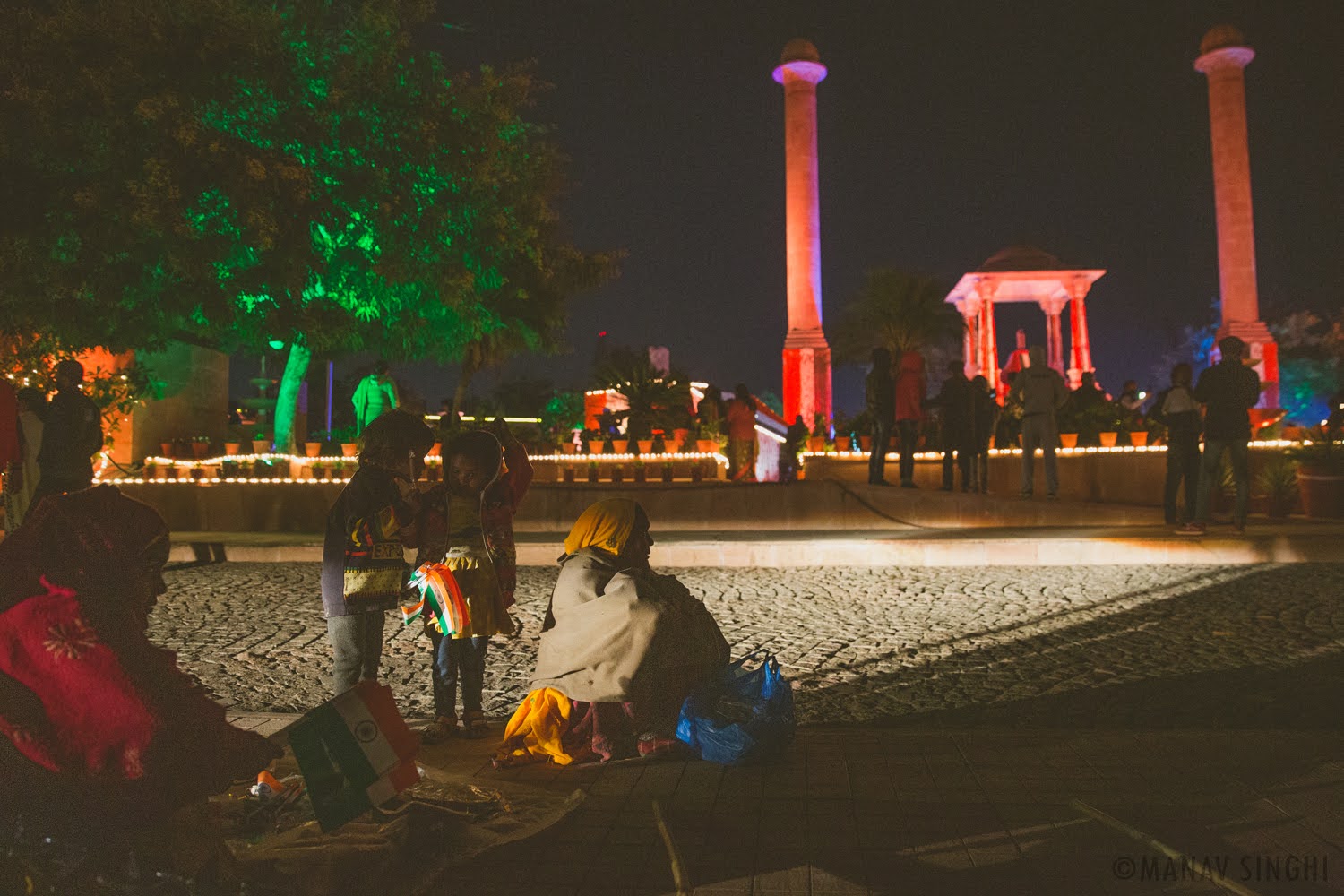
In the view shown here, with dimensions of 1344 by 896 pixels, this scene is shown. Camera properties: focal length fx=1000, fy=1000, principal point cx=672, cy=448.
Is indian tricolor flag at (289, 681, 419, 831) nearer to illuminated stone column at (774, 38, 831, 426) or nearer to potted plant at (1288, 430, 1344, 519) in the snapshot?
potted plant at (1288, 430, 1344, 519)

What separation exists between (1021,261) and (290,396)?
3001cm

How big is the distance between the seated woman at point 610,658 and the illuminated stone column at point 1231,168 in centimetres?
3284

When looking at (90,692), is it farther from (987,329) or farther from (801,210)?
(987,329)

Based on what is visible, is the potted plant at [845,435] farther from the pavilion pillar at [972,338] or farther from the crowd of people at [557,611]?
Answer: the pavilion pillar at [972,338]

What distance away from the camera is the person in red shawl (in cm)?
235

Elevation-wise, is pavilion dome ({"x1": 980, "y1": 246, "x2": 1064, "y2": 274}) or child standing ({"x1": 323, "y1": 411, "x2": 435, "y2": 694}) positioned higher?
pavilion dome ({"x1": 980, "y1": 246, "x2": 1064, "y2": 274})

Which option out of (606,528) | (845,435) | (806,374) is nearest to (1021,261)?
(806,374)

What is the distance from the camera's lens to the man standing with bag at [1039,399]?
1287cm

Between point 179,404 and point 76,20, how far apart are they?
8252mm

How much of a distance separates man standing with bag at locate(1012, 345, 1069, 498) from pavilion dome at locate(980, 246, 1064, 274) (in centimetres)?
2746

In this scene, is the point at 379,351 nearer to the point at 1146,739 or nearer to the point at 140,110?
the point at 140,110

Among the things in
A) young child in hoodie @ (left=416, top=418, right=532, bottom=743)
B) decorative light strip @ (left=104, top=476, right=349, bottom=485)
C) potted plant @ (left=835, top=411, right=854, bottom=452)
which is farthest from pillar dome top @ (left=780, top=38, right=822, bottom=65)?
young child in hoodie @ (left=416, top=418, right=532, bottom=743)

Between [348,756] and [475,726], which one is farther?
[475,726]

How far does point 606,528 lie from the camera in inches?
171
